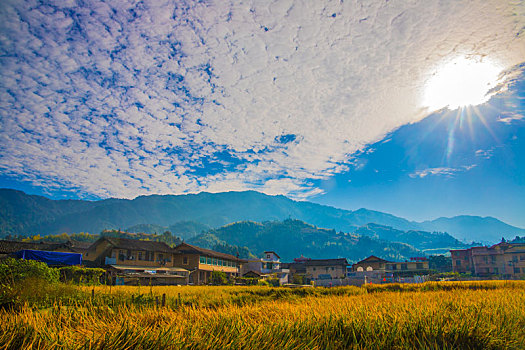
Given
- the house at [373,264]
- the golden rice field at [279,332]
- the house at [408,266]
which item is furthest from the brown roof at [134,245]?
the house at [408,266]

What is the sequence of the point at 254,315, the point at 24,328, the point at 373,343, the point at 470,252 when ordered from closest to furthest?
the point at 24,328, the point at 373,343, the point at 254,315, the point at 470,252

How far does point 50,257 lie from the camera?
35.1 metres

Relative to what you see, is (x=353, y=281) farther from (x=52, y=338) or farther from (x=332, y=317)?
(x=52, y=338)

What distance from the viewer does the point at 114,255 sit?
46.8 m

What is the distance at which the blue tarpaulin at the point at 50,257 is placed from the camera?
32594 mm

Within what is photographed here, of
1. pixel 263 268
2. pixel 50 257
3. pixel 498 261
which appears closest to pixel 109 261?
pixel 50 257

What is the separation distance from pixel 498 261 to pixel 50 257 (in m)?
97.5

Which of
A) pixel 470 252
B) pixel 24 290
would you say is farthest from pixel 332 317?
pixel 470 252

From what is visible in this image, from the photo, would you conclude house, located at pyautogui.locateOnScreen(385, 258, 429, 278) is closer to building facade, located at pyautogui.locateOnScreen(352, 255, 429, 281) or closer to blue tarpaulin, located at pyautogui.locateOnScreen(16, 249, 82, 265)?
building facade, located at pyautogui.locateOnScreen(352, 255, 429, 281)

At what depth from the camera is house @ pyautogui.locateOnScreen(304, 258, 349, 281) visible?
8232 cm

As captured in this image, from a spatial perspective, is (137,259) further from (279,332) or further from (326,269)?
(326,269)

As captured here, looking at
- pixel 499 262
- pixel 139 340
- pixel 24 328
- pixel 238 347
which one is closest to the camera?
pixel 139 340

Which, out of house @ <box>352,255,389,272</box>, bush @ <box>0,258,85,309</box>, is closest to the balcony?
bush @ <box>0,258,85,309</box>

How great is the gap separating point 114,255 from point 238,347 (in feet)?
161
